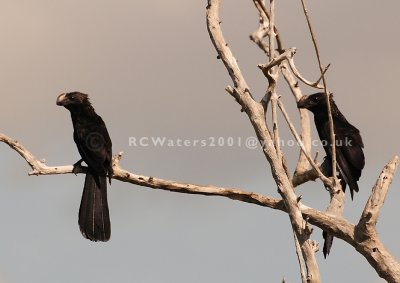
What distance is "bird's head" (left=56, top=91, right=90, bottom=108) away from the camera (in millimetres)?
13914

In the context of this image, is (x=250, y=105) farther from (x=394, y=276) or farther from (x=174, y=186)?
(x=394, y=276)

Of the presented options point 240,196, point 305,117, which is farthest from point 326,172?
point 240,196

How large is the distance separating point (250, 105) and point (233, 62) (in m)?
0.64

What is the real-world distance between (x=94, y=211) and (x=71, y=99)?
5.93ft

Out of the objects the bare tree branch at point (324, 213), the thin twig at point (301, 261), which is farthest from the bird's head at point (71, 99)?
the thin twig at point (301, 261)

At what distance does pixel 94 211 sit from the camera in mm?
13227

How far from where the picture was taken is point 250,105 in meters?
10.9

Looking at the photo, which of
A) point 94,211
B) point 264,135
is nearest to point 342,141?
point 264,135

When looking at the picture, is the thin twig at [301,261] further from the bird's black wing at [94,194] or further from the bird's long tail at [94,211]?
the bird's long tail at [94,211]

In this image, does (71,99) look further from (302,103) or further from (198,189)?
(198,189)

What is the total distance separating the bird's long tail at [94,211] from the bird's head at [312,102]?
302 cm

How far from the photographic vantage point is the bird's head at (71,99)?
45.6ft

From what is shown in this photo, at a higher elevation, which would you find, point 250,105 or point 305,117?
point 305,117

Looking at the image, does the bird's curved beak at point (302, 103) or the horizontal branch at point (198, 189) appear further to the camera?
the bird's curved beak at point (302, 103)
